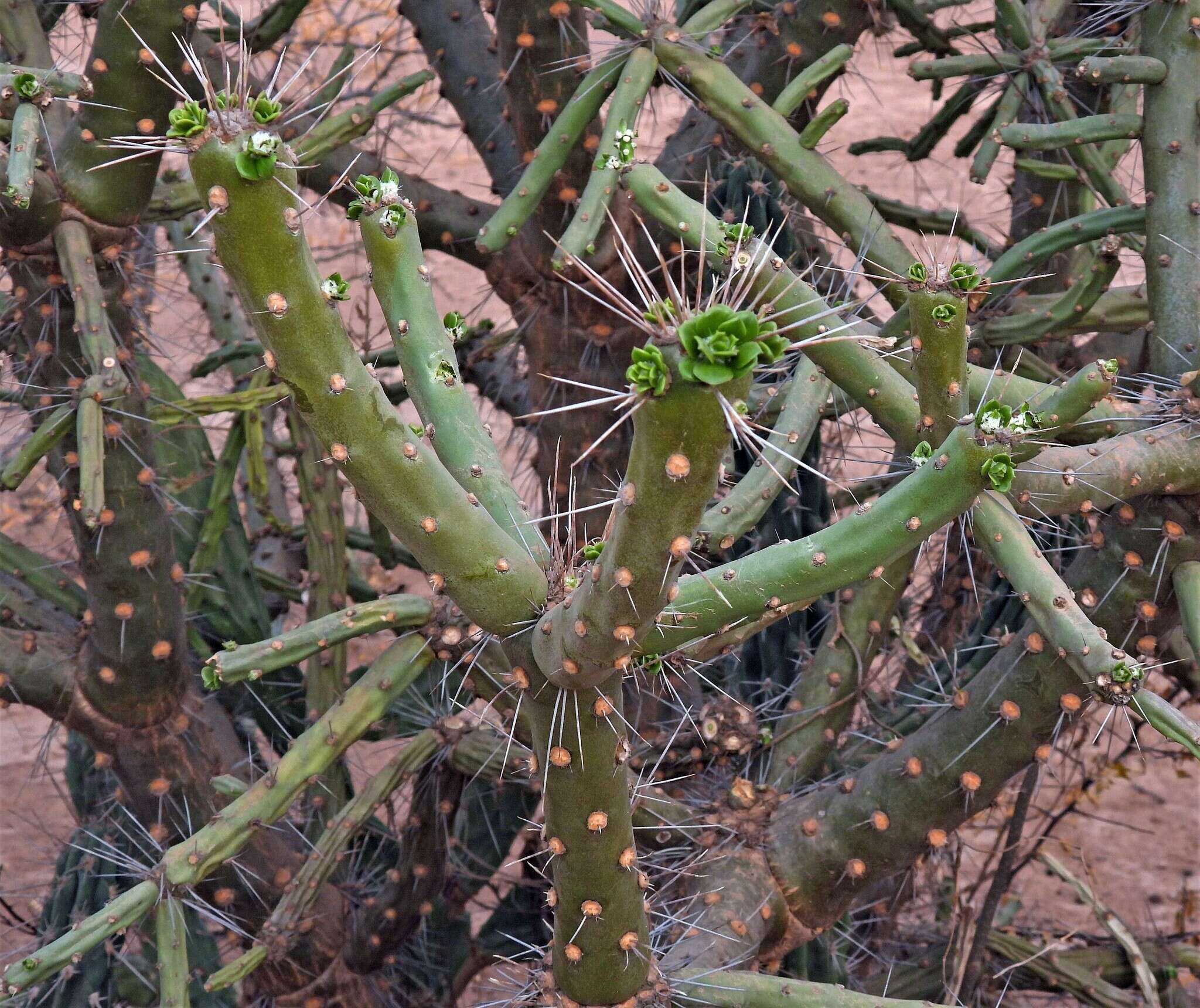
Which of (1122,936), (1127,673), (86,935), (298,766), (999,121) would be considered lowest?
(1122,936)

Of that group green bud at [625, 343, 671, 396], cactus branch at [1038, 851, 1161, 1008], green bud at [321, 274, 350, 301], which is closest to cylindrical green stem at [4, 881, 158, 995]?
green bud at [321, 274, 350, 301]

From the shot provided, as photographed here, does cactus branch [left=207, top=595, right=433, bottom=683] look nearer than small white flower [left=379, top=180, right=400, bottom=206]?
No

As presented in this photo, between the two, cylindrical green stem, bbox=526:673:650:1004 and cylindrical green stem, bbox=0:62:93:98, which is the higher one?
cylindrical green stem, bbox=0:62:93:98

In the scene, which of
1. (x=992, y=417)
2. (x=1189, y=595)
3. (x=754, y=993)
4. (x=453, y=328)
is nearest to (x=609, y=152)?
(x=453, y=328)

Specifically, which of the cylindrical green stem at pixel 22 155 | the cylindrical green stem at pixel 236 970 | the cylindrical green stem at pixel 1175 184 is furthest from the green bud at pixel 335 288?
the cylindrical green stem at pixel 1175 184

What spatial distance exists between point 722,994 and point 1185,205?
50.4 inches

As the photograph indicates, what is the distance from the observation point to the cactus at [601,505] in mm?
1054

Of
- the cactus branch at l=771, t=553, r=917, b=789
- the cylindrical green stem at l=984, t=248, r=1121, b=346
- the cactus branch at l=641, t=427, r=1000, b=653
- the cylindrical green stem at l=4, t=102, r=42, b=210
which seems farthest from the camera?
the cactus branch at l=771, t=553, r=917, b=789

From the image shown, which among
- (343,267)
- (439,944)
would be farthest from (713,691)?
(343,267)

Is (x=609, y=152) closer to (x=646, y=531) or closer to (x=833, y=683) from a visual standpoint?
(x=646, y=531)

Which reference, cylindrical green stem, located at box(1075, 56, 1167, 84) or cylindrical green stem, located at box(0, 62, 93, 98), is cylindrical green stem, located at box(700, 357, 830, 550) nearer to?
cylindrical green stem, located at box(1075, 56, 1167, 84)

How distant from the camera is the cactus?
105cm

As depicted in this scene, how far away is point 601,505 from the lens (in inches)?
35.4

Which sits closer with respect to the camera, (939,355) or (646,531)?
(646,531)
